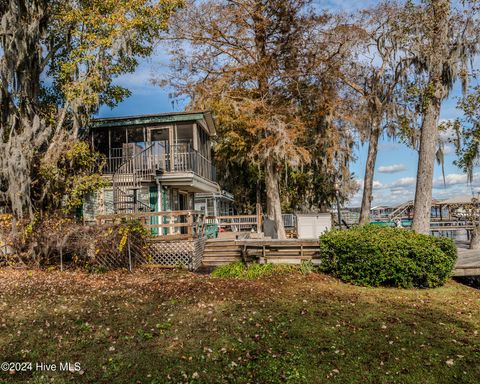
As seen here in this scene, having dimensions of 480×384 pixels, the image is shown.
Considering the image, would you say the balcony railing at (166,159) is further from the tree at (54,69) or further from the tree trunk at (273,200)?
the tree trunk at (273,200)

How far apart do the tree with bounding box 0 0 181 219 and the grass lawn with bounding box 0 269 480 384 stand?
15.0 ft

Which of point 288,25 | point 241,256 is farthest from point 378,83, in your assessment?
point 241,256

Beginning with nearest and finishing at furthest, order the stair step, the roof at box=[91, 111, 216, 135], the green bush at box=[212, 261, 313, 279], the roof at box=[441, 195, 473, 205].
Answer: the green bush at box=[212, 261, 313, 279] < the stair step < the roof at box=[91, 111, 216, 135] < the roof at box=[441, 195, 473, 205]

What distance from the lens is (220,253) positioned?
12758 mm

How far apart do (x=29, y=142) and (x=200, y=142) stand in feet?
25.1

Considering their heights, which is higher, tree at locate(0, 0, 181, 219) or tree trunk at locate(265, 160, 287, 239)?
tree at locate(0, 0, 181, 219)

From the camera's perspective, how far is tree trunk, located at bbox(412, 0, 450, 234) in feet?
40.4

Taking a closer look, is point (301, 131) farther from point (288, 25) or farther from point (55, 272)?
point (55, 272)

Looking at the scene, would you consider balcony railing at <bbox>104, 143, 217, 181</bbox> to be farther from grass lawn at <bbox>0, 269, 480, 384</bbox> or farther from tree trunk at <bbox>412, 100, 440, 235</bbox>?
tree trunk at <bbox>412, 100, 440, 235</bbox>

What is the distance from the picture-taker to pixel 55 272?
10.4 metres

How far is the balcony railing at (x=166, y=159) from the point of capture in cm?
1531

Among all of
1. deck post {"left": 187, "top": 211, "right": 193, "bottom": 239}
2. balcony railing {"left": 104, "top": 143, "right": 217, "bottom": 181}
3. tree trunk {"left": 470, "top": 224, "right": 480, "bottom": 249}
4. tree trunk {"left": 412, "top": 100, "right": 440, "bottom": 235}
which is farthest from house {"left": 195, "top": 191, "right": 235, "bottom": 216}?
tree trunk {"left": 470, "top": 224, "right": 480, "bottom": 249}

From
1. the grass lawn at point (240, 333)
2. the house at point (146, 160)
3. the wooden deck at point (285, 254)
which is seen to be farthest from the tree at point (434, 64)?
the house at point (146, 160)

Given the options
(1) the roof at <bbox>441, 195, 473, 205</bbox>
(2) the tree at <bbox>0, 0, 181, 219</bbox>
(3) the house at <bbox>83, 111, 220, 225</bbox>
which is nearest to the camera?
(2) the tree at <bbox>0, 0, 181, 219</bbox>
